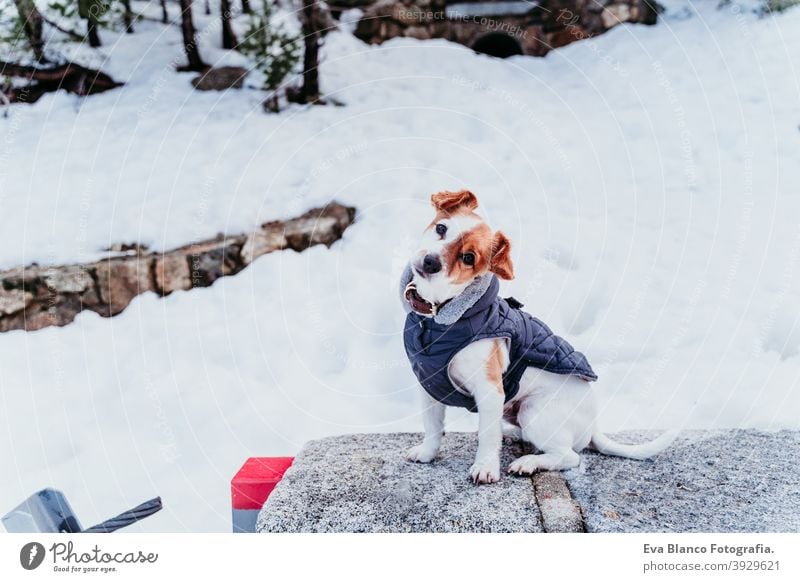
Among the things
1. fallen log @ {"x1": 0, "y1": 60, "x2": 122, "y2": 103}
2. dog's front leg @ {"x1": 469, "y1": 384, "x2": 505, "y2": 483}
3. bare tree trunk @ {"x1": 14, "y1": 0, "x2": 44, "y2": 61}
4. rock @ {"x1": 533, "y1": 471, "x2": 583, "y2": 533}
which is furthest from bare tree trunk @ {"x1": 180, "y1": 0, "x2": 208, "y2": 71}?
rock @ {"x1": 533, "y1": 471, "x2": 583, "y2": 533}

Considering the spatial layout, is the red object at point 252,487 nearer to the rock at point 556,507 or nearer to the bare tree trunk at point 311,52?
the rock at point 556,507

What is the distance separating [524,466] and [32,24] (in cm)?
137

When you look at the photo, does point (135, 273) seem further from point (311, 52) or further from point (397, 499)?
point (397, 499)

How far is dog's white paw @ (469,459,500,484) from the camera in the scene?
4.08ft

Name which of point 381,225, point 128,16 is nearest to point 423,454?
point 381,225

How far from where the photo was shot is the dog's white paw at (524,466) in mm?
1271

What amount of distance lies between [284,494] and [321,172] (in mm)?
729

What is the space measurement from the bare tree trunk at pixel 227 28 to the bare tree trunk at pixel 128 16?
196 millimetres

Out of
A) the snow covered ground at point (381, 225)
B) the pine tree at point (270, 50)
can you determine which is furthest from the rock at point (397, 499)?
the pine tree at point (270, 50)

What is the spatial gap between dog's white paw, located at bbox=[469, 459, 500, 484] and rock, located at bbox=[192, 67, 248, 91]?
3.28 feet

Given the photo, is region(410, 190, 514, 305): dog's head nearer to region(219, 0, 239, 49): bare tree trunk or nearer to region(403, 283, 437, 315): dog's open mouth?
region(403, 283, 437, 315): dog's open mouth

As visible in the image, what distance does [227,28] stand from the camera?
5.40 ft
